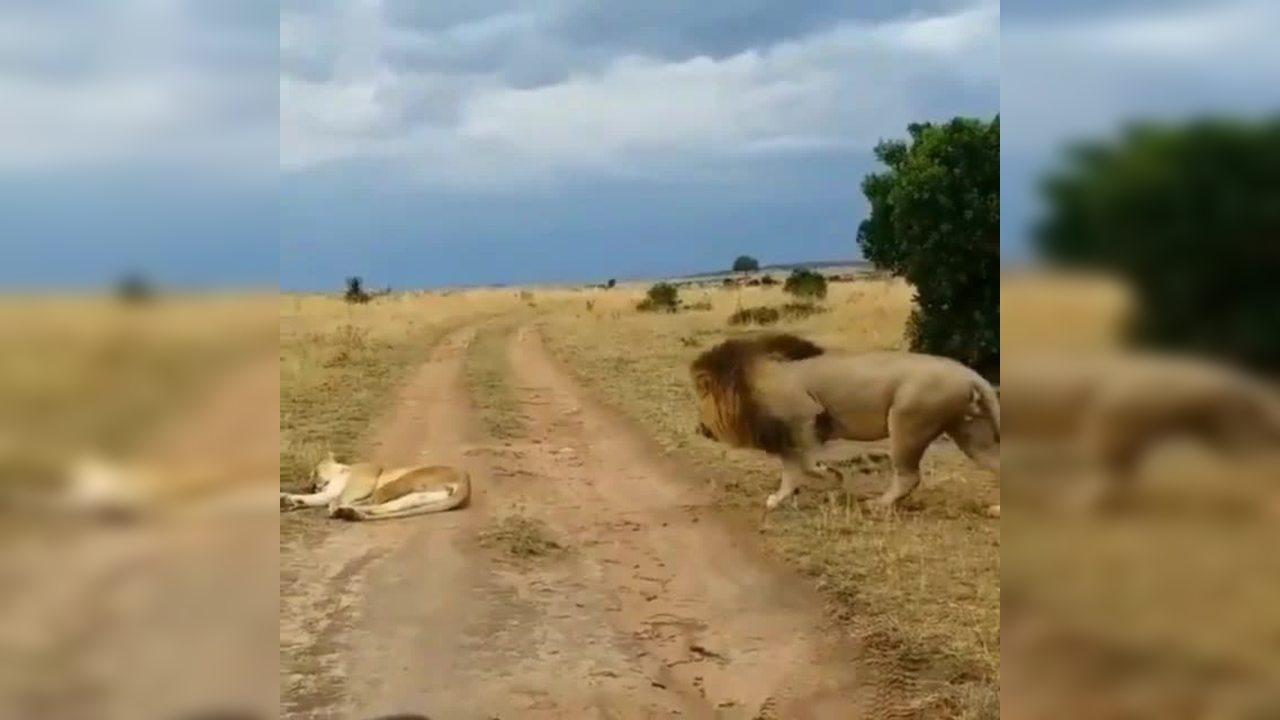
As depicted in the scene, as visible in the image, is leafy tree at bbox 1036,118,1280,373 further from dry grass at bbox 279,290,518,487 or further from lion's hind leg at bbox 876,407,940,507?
lion's hind leg at bbox 876,407,940,507

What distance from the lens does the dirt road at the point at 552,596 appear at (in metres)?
1.85

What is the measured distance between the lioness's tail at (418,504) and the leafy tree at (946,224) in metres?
0.77

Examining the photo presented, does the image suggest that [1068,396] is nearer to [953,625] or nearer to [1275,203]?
[1275,203]

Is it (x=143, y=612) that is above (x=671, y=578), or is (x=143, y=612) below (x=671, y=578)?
above

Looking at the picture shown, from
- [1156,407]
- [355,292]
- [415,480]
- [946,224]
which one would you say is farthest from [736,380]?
[1156,407]

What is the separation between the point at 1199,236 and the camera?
2.59 ft

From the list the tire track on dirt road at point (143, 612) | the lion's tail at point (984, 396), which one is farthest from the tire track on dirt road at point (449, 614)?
the tire track on dirt road at point (143, 612)

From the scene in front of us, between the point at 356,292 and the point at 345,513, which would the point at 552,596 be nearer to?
the point at 345,513

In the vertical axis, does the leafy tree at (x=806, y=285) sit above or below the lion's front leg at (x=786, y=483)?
above

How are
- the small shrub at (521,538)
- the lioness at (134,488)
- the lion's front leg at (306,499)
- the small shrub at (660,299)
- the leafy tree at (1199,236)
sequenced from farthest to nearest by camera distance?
the small shrub at (521,538), the small shrub at (660,299), the lion's front leg at (306,499), the lioness at (134,488), the leafy tree at (1199,236)

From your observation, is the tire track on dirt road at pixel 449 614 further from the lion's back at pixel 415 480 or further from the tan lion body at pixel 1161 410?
the tan lion body at pixel 1161 410

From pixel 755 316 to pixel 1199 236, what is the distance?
1.20 m

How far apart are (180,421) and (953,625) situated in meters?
1.45

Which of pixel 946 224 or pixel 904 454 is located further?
pixel 904 454
